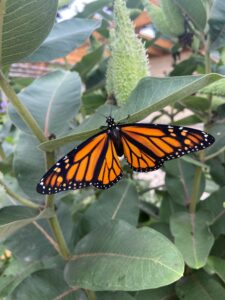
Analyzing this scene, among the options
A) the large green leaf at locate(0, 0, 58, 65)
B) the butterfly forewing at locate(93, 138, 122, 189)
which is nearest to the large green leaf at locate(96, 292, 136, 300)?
the butterfly forewing at locate(93, 138, 122, 189)

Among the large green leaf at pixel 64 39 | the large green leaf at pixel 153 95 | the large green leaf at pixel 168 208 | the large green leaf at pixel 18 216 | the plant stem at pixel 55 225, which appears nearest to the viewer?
the large green leaf at pixel 153 95

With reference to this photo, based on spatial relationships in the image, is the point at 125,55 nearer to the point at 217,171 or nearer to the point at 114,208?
the point at 114,208

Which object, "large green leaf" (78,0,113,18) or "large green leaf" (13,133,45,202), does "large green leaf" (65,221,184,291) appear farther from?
"large green leaf" (78,0,113,18)

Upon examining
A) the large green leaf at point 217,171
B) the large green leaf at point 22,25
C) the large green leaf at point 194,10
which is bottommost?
the large green leaf at point 217,171

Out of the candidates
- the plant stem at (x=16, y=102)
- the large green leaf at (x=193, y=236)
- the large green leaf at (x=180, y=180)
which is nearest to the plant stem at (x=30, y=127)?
the plant stem at (x=16, y=102)

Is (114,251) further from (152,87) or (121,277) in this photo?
(152,87)

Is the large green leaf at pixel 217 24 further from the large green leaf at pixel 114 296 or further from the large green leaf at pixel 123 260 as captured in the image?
the large green leaf at pixel 114 296

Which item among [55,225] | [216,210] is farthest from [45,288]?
[216,210]
